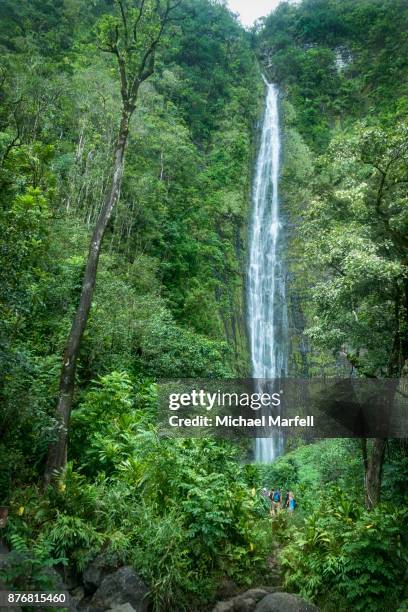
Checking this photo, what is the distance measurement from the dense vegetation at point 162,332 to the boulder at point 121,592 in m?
0.17

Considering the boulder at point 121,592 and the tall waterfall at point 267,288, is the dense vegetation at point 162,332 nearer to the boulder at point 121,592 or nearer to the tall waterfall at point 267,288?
the boulder at point 121,592

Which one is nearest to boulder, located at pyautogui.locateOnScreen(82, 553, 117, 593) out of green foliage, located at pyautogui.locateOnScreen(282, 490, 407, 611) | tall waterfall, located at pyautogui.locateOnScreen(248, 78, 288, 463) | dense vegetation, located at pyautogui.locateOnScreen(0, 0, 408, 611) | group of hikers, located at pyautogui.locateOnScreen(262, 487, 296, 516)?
dense vegetation, located at pyautogui.locateOnScreen(0, 0, 408, 611)

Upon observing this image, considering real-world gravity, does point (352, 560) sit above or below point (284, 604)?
above

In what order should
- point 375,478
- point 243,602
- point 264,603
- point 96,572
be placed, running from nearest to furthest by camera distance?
point 96,572 → point 264,603 → point 243,602 → point 375,478

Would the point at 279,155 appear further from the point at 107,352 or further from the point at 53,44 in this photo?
the point at 107,352

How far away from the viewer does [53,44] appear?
24.9 metres

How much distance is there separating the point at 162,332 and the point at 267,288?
1403 cm

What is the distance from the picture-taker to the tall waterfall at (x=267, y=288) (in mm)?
23922

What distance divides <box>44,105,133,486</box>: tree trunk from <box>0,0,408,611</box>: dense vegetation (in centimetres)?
20

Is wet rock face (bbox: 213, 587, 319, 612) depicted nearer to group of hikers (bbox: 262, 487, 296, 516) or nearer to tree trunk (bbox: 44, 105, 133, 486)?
tree trunk (bbox: 44, 105, 133, 486)

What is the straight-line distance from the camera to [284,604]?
19.7 feet

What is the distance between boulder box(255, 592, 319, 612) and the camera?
234 inches

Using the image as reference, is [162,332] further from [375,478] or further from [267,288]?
[267,288]

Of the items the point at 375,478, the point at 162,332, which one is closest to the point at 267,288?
the point at 162,332
